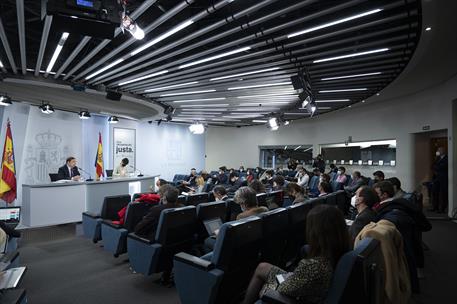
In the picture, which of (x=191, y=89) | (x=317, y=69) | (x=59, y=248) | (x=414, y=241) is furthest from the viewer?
(x=191, y=89)

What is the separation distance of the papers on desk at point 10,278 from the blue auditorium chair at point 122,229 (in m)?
1.71

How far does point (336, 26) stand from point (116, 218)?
4556 mm

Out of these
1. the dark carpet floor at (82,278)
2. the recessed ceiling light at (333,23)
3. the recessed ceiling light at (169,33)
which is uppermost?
the recessed ceiling light at (169,33)

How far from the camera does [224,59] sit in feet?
18.0

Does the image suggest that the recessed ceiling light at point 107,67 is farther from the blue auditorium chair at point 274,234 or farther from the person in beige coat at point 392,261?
the person in beige coat at point 392,261

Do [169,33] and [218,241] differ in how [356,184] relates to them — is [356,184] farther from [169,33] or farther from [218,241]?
[218,241]

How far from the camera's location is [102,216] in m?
4.60

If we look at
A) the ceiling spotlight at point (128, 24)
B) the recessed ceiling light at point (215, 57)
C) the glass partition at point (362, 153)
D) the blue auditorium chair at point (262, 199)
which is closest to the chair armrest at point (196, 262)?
the blue auditorium chair at point (262, 199)

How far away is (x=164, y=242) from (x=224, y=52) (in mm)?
3457

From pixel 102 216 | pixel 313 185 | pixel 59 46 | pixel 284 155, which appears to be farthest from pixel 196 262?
pixel 284 155

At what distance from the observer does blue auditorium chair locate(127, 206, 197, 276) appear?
3.21 metres

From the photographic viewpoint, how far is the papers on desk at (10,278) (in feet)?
6.17

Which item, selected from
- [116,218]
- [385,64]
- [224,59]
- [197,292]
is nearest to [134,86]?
[224,59]

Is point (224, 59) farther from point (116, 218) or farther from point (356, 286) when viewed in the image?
point (356, 286)
